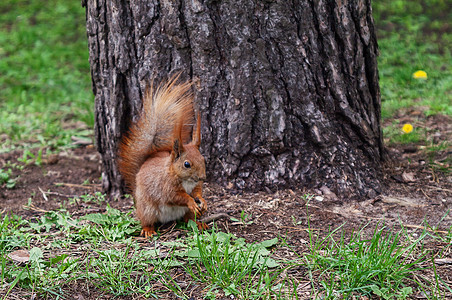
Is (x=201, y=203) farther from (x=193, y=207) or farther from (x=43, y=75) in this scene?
(x=43, y=75)

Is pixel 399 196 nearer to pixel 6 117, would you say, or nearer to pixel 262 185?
pixel 262 185

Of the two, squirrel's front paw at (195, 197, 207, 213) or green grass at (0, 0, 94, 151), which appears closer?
squirrel's front paw at (195, 197, 207, 213)

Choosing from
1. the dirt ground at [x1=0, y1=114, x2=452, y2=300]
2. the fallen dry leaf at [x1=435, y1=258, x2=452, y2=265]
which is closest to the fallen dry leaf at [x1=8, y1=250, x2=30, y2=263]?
the dirt ground at [x1=0, y1=114, x2=452, y2=300]

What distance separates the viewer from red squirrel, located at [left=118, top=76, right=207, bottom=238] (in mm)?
2586

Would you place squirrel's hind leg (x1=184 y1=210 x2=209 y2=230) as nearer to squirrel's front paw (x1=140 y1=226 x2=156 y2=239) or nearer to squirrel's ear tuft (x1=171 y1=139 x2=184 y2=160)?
squirrel's front paw (x1=140 y1=226 x2=156 y2=239)

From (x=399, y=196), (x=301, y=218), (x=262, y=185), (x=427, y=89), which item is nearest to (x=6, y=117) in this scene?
(x=262, y=185)

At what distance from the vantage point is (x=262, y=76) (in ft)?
9.41

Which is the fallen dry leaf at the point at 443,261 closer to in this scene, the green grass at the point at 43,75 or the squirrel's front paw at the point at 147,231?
the squirrel's front paw at the point at 147,231

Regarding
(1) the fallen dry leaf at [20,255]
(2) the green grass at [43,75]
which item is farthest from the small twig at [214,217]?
(2) the green grass at [43,75]

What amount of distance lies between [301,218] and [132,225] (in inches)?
38.3

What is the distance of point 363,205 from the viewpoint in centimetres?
294

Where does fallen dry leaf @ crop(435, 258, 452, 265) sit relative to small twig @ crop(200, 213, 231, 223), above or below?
below

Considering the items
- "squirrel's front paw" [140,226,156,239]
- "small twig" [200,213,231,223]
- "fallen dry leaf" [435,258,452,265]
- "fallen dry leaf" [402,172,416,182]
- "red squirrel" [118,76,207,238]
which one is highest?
"red squirrel" [118,76,207,238]

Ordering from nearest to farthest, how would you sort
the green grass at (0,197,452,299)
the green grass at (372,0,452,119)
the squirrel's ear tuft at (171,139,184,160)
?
1. the green grass at (0,197,452,299)
2. the squirrel's ear tuft at (171,139,184,160)
3. the green grass at (372,0,452,119)
